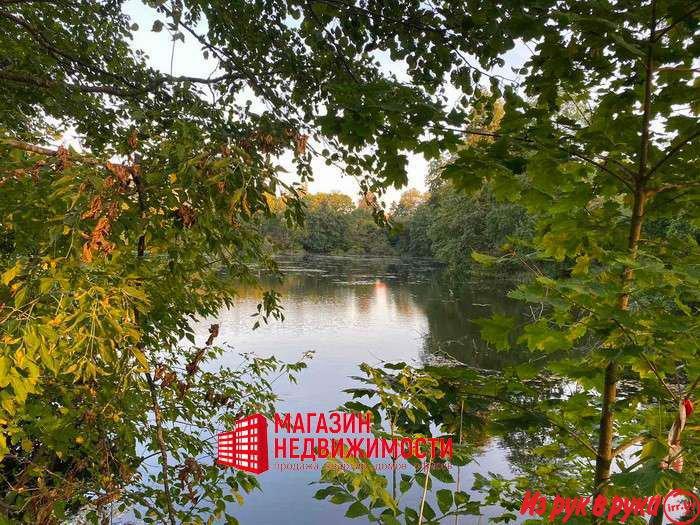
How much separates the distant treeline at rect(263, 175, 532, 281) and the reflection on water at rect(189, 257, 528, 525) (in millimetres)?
969

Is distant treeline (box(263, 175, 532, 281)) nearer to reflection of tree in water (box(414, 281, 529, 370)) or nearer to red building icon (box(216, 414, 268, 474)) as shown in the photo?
red building icon (box(216, 414, 268, 474))

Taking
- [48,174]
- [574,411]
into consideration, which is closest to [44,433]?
[48,174]

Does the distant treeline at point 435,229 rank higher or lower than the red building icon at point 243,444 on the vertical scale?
higher

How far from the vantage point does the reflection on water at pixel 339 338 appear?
6.91 m

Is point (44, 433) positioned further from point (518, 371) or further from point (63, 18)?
point (63, 18)

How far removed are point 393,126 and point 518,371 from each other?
3.59ft

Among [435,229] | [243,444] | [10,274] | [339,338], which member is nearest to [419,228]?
[435,229]

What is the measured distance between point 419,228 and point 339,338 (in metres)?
41.0

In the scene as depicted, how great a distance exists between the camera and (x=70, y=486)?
2.14 meters

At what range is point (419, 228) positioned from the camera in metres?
55.1

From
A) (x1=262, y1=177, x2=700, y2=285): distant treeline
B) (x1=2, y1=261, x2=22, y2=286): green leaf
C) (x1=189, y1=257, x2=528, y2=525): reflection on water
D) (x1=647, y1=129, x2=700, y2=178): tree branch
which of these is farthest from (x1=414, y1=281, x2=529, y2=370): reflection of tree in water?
(x1=2, y1=261, x2=22, y2=286): green leaf

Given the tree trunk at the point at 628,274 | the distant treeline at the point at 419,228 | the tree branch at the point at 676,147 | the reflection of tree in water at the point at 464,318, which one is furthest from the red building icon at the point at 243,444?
the reflection of tree in water at the point at 464,318

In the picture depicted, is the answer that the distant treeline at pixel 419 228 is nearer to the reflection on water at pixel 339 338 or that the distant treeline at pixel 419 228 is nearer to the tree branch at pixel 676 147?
the tree branch at pixel 676 147

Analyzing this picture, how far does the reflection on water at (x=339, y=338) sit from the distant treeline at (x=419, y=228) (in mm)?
969
